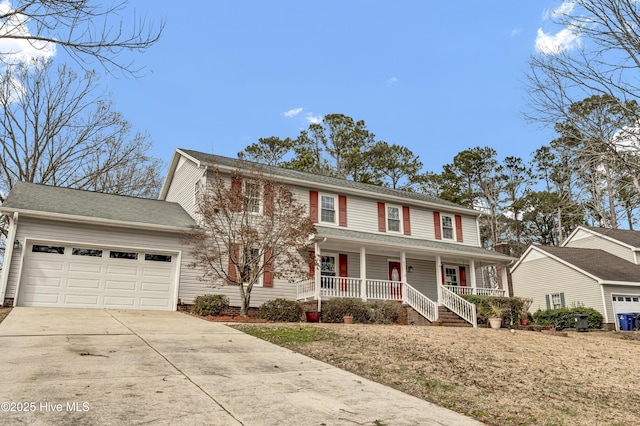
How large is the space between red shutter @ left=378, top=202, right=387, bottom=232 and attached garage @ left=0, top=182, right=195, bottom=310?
8.18 metres

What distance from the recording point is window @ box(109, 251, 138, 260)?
14.0 metres

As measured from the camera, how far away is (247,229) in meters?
13.2

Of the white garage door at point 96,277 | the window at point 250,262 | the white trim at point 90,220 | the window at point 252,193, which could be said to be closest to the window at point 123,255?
the white garage door at point 96,277

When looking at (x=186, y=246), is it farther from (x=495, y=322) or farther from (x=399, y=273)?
(x=495, y=322)

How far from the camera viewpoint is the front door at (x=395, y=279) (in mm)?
16927

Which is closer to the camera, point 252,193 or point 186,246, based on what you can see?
point 252,193

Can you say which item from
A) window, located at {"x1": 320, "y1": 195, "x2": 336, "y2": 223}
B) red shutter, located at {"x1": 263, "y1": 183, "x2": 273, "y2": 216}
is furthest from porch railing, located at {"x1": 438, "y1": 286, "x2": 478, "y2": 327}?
red shutter, located at {"x1": 263, "y1": 183, "x2": 273, "y2": 216}

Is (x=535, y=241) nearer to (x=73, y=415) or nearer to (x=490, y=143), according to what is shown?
(x=490, y=143)

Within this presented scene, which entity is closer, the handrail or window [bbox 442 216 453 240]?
the handrail

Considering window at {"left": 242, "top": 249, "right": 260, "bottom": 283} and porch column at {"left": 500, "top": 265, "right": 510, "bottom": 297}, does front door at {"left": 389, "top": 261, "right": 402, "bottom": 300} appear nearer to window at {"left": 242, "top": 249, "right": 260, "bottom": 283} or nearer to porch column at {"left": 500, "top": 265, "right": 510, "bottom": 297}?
porch column at {"left": 500, "top": 265, "right": 510, "bottom": 297}

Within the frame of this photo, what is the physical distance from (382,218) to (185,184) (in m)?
8.51

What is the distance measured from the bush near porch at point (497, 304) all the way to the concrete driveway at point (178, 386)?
10.9 meters

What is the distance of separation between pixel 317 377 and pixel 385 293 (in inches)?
438

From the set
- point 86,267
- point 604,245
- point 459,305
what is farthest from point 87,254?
point 604,245
